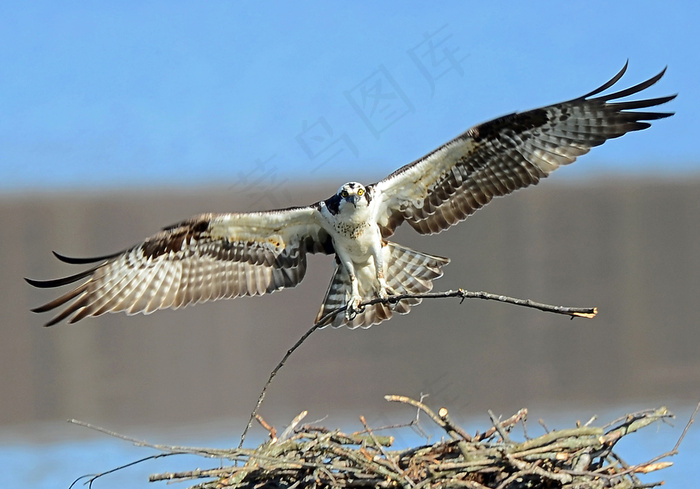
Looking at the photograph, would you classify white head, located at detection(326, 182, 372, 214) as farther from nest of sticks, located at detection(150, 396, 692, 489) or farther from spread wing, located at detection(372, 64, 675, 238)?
nest of sticks, located at detection(150, 396, 692, 489)

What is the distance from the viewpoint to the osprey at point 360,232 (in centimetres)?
630

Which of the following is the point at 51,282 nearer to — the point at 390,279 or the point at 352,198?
the point at 352,198

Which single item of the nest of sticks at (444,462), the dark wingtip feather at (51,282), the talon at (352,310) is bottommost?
the nest of sticks at (444,462)

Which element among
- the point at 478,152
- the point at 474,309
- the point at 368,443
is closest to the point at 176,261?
the point at 478,152

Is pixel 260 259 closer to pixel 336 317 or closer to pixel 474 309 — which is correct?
pixel 336 317

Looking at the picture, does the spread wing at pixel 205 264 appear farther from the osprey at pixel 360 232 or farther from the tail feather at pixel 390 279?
the tail feather at pixel 390 279

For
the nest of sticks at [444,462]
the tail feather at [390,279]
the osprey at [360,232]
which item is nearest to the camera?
the nest of sticks at [444,462]

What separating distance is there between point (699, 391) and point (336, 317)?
6.39m

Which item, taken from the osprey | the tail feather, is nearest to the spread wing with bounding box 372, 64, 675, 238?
the osprey

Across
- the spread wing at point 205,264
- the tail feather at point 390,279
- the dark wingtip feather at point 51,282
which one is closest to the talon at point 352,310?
the tail feather at point 390,279

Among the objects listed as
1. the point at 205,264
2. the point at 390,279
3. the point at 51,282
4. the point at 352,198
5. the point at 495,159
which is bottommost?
the point at 390,279

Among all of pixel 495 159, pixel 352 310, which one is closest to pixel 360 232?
pixel 352 310

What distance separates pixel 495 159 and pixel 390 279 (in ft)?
3.59

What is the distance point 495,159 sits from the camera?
6523mm
